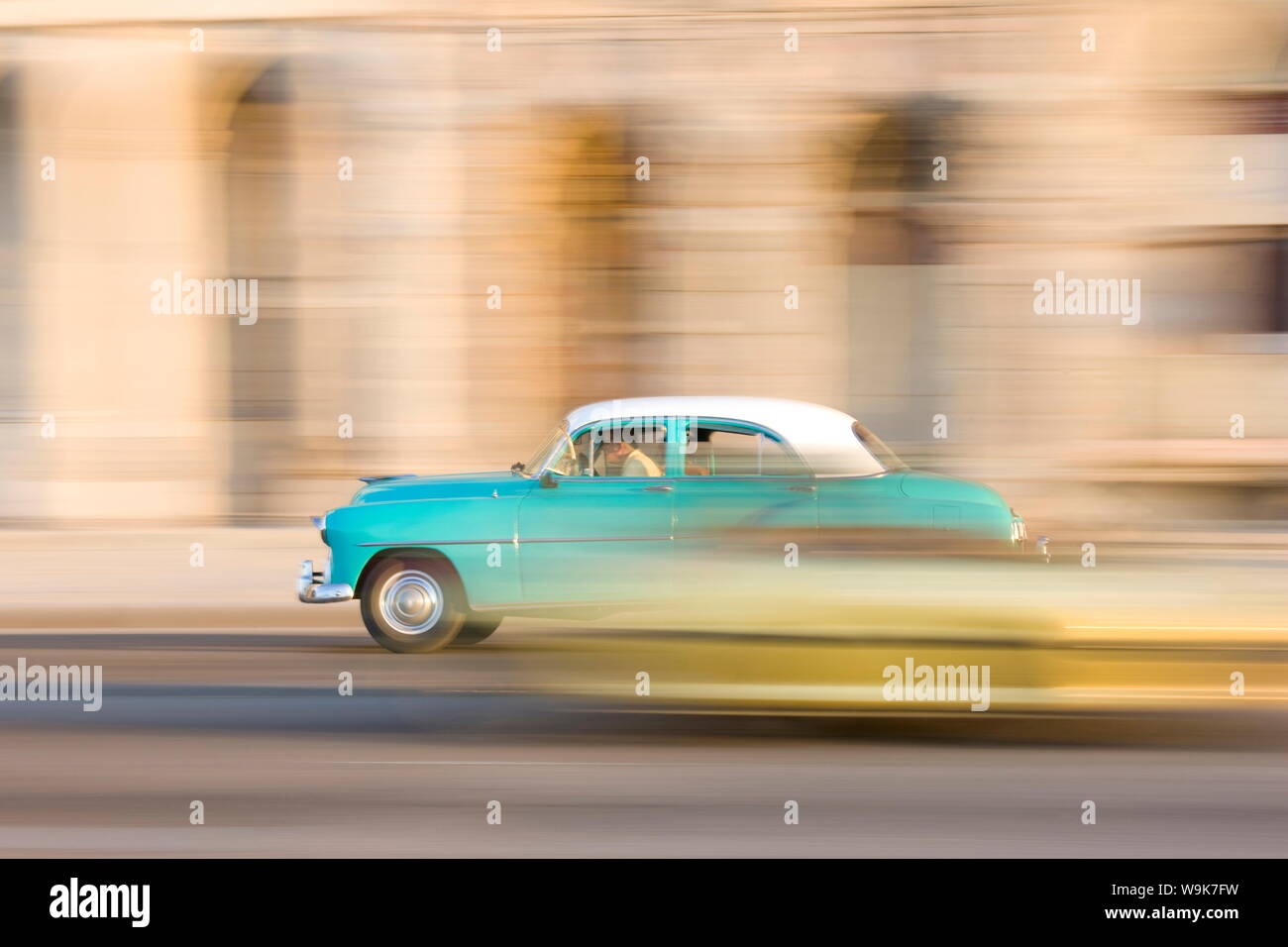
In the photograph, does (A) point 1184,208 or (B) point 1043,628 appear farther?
(A) point 1184,208

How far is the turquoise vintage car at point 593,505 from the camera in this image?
7125 millimetres

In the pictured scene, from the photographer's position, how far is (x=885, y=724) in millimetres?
5824

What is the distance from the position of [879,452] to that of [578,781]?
9.77 ft

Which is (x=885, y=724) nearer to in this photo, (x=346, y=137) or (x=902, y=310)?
(x=902, y=310)

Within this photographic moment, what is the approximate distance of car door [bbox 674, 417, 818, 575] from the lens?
693 centimetres

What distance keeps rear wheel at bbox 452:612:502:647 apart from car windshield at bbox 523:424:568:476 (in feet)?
2.86

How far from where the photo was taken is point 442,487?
25.5ft

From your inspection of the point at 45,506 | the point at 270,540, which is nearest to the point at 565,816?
the point at 270,540

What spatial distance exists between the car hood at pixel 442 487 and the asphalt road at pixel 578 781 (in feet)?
3.99

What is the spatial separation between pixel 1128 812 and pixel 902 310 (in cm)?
911
